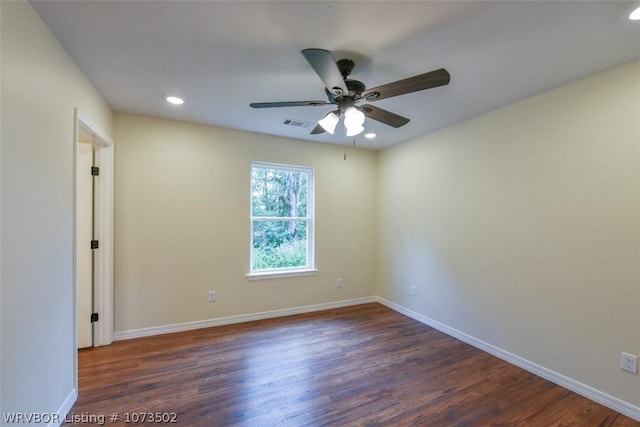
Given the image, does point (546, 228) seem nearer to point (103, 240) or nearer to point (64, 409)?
point (64, 409)

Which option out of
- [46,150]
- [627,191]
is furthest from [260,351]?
[627,191]

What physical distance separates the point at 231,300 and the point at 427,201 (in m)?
2.79

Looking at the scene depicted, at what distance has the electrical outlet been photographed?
1.90m

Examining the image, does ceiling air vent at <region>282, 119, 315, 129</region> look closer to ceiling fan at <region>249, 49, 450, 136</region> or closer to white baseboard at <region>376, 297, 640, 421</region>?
ceiling fan at <region>249, 49, 450, 136</region>

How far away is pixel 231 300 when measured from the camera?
3.47 meters

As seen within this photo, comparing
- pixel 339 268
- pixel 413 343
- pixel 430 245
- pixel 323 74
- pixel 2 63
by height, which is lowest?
pixel 413 343

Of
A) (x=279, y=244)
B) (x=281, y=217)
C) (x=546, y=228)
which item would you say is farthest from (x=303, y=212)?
(x=546, y=228)

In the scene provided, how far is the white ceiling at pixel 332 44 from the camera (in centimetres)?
149

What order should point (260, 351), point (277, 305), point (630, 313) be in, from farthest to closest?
1. point (277, 305)
2. point (260, 351)
3. point (630, 313)

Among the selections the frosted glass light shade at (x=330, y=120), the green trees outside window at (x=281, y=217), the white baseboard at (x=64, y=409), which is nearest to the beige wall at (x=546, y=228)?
the green trees outside window at (x=281, y=217)

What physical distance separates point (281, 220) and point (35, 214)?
2565 millimetres

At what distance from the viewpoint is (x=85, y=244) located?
8.86 feet

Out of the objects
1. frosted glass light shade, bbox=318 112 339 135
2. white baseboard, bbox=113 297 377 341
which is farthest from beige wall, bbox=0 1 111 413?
frosted glass light shade, bbox=318 112 339 135

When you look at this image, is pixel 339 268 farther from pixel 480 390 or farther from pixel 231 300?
pixel 480 390
